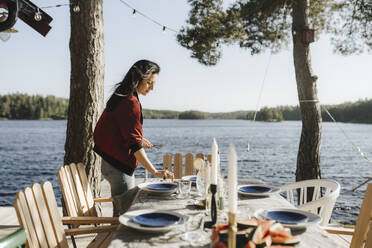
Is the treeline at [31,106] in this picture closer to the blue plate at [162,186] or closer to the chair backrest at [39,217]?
the blue plate at [162,186]

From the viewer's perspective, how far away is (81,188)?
2.33m

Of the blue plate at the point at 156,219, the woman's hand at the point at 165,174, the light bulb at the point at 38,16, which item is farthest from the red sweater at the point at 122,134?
the light bulb at the point at 38,16

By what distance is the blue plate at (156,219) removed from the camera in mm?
1412

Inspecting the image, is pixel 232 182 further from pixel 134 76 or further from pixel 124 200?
pixel 134 76

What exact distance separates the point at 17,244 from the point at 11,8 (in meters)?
2.60

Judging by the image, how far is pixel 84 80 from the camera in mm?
3475

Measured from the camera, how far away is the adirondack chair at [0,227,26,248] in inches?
44.3

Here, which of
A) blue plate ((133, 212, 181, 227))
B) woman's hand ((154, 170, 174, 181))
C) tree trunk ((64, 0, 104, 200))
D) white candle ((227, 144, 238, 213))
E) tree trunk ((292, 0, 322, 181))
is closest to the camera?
white candle ((227, 144, 238, 213))

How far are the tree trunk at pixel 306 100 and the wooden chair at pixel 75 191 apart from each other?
347 centimetres

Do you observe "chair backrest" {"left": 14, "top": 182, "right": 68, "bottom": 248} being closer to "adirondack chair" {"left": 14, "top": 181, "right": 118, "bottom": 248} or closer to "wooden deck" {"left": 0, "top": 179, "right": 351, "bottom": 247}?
"adirondack chair" {"left": 14, "top": 181, "right": 118, "bottom": 248}

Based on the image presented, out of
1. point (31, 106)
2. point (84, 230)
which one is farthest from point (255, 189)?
point (31, 106)

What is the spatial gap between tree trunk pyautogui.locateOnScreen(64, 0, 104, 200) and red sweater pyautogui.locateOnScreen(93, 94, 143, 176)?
1344mm

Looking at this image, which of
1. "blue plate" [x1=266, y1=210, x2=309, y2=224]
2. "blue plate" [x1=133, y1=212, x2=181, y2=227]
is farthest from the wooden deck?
"blue plate" [x1=133, y1=212, x2=181, y2=227]

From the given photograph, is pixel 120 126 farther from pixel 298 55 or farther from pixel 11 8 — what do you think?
pixel 298 55
